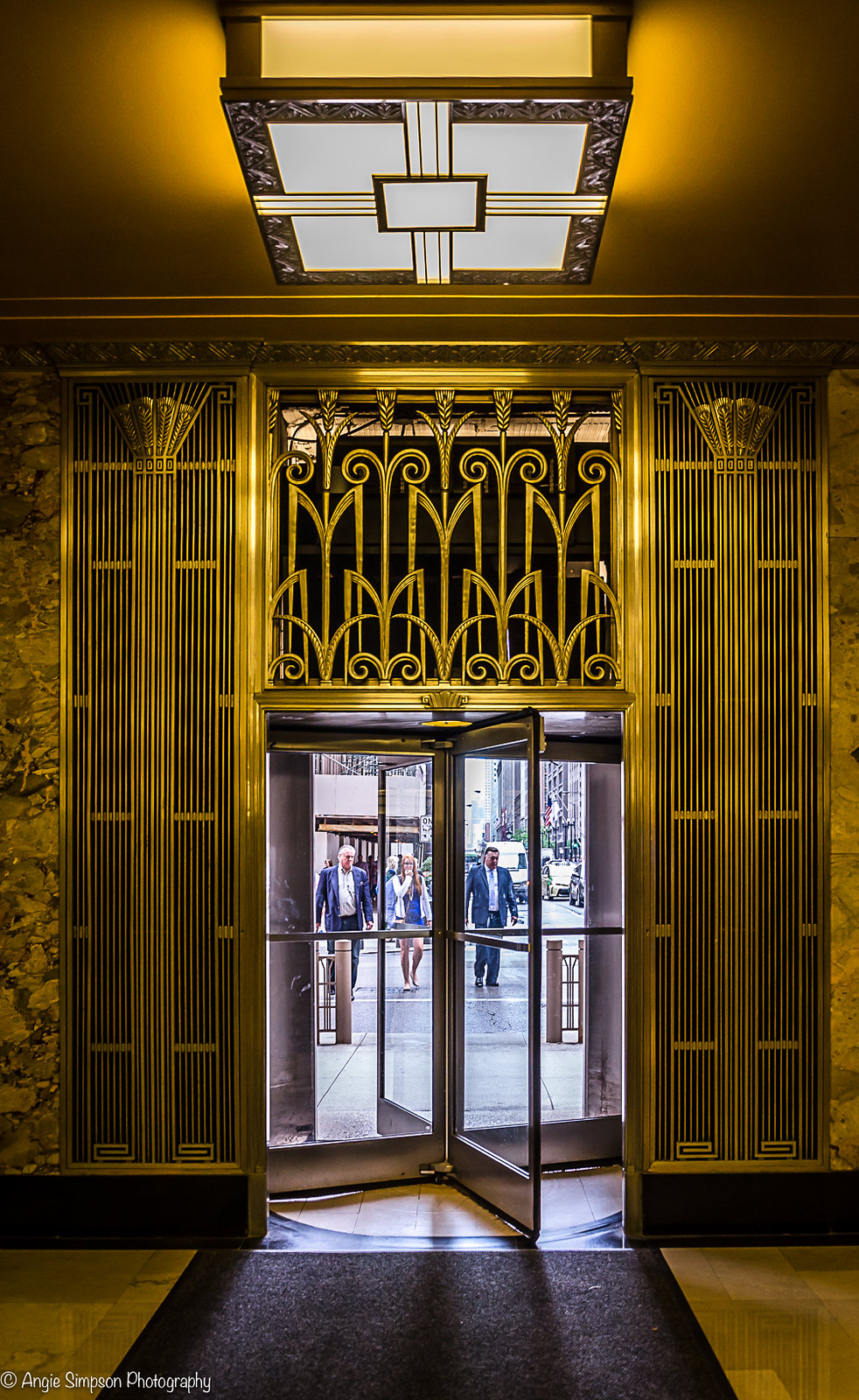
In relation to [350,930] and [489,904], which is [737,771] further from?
[350,930]

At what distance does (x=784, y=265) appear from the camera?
3719mm

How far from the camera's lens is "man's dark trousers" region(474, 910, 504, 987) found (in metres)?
4.56

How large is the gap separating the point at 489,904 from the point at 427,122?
3085 mm

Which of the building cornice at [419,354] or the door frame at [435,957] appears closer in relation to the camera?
the building cornice at [419,354]

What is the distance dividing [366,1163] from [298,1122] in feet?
1.24

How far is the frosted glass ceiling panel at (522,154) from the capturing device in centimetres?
281

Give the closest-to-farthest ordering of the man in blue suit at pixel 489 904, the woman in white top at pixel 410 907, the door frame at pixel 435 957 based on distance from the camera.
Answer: the man in blue suit at pixel 489 904
the door frame at pixel 435 957
the woman in white top at pixel 410 907

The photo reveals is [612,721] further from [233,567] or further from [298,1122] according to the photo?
[298,1122]

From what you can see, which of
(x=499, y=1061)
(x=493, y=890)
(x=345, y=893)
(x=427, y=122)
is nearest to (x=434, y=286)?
(x=427, y=122)

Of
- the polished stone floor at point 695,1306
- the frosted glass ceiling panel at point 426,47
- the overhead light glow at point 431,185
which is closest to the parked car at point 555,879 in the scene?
the polished stone floor at point 695,1306

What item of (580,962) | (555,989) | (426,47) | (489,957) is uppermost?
(426,47)

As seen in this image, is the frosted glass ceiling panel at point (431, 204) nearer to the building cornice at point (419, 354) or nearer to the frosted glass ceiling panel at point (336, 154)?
the frosted glass ceiling panel at point (336, 154)

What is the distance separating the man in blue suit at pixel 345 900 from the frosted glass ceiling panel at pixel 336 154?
2880 millimetres

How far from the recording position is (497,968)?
15.0ft
